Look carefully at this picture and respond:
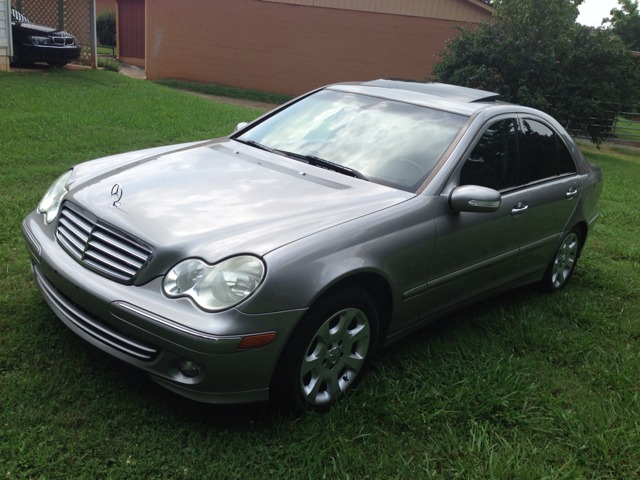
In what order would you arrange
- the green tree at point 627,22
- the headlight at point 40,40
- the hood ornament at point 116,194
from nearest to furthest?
the hood ornament at point 116,194, the headlight at point 40,40, the green tree at point 627,22

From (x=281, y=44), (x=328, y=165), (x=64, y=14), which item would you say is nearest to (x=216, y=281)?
(x=328, y=165)

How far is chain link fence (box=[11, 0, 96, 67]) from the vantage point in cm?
1576

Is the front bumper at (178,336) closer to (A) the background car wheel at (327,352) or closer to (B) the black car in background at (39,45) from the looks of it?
(A) the background car wheel at (327,352)

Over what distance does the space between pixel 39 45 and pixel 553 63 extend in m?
10.9

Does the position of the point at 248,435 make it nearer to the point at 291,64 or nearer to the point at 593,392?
the point at 593,392

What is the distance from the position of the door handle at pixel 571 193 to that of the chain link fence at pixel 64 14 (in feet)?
45.9

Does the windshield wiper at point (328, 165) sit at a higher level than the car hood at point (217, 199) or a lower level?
higher

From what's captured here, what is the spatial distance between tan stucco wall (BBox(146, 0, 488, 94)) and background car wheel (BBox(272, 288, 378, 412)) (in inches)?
683

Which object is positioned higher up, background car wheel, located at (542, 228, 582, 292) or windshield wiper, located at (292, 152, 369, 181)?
windshield wiper, located at (292, 152, 369, 181)

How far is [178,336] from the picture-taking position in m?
2.56

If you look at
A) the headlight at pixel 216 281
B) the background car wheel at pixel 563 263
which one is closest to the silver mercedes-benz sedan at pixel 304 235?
the headlight at pixel 216 281

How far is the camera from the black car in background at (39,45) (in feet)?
42.9

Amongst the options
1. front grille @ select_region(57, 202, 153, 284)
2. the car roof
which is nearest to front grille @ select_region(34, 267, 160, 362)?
front grille @ select_region(57, 202, 153, 284)

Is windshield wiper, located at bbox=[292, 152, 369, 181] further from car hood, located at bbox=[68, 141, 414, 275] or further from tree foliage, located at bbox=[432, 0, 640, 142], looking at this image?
tree foliage, located at bbox=[432, 0, 640, 142]
